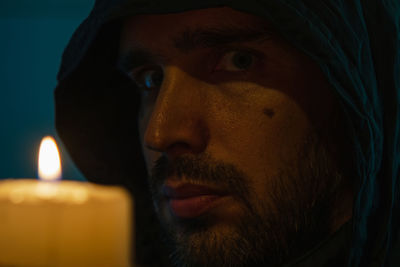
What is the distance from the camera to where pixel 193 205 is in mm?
761

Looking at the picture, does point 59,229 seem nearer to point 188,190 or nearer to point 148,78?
point 188,190

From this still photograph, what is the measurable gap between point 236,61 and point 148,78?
13.0 inches

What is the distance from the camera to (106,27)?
1.03 m

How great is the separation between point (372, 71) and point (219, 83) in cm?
32

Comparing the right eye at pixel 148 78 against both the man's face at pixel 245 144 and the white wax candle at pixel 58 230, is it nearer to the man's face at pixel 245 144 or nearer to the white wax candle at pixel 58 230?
the man's face at pixel 245 144

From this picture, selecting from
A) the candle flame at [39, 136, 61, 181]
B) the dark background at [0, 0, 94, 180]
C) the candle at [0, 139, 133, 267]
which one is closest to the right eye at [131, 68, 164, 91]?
the candle flame at [39, 136, 61, 181]

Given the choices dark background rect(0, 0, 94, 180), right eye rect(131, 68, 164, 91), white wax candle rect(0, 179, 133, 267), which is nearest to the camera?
white wax candle rect(0, 179, 133, 267)

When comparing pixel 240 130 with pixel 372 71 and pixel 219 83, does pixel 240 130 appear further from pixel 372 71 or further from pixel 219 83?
pixel 372 71

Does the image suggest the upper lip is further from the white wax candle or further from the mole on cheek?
the white wax candle

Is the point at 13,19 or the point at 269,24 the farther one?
the point at 13,19

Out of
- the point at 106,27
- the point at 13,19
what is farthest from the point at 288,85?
the point at 13,19

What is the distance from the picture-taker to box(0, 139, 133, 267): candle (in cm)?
41

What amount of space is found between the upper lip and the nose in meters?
0.07

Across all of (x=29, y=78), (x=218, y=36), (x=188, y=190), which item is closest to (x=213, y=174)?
(x=188, y=190)
